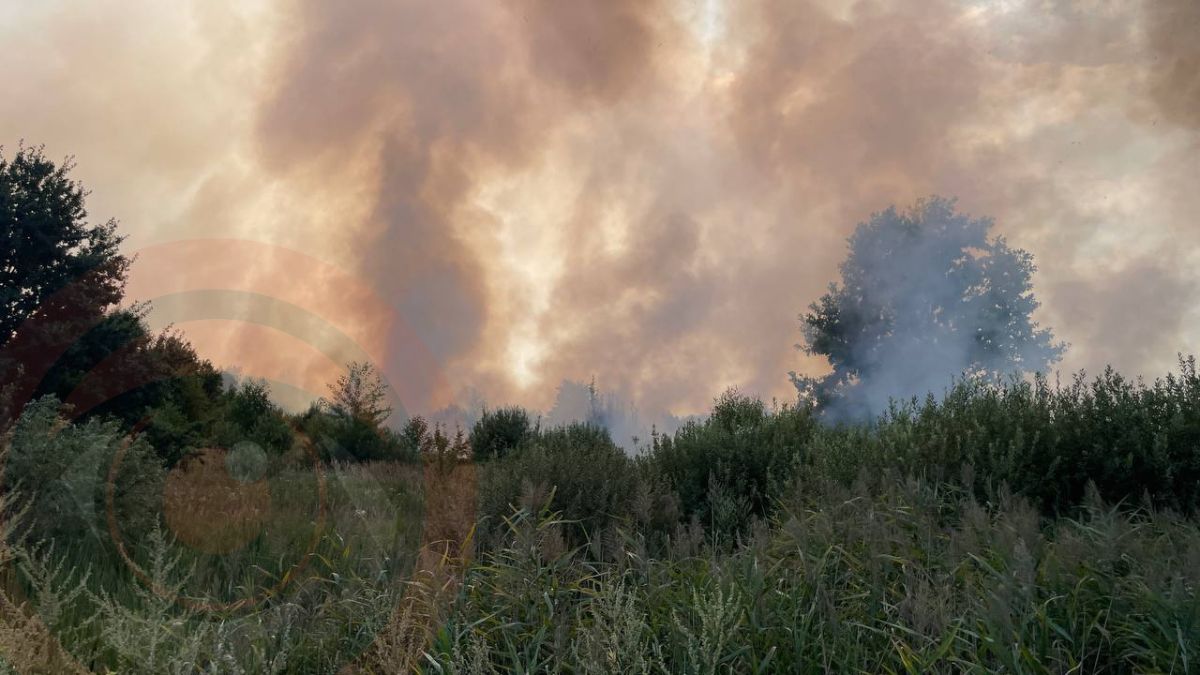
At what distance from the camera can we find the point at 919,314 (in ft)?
95.1

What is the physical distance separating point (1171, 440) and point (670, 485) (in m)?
5.17

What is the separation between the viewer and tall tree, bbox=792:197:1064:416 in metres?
28.5

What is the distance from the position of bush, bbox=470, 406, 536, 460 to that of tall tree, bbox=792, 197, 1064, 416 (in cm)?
1381

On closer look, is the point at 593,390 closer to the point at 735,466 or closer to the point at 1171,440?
the point at 735,466

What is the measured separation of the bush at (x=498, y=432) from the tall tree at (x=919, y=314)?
45.3ft

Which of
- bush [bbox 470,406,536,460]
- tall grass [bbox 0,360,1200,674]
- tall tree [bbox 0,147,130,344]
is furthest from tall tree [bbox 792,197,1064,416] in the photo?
tall tree [bbox 0,147,130,344]

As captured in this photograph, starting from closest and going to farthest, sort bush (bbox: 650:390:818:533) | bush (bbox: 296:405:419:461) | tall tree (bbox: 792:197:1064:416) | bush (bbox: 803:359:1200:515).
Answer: bush (bbox: 803:359:1200:515), bush (bbox: 650:390:818:533), bush (bbox: 296:405:419:461), tall tree (bbox: 792:197:1064:416)

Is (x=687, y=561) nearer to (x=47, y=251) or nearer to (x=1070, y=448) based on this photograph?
(x=1070, y=448)

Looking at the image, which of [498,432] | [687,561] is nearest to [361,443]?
[498,432]

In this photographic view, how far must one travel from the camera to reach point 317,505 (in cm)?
1072

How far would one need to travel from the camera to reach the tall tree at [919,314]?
28.5 meters

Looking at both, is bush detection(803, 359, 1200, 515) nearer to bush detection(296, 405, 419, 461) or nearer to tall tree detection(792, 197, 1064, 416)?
bush detection(296, 405, 419, 461)

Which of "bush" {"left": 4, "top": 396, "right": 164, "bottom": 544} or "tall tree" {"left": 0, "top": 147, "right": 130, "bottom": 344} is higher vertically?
"tall tree" {"left": 0, "top": 147, "right": 130, "bottom": 344}

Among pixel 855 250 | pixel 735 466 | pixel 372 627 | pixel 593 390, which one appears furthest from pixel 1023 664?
pixel 855 250
